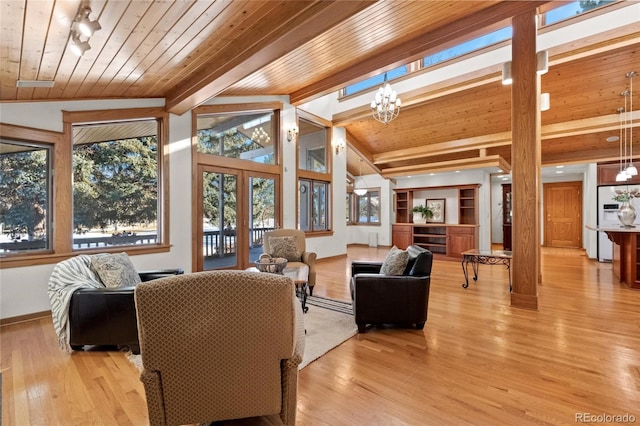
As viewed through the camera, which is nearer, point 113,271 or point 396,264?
point 113,271

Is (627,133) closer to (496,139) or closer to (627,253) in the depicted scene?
Answer: (496,139)

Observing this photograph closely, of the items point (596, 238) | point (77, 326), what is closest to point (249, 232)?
point (77, 326)

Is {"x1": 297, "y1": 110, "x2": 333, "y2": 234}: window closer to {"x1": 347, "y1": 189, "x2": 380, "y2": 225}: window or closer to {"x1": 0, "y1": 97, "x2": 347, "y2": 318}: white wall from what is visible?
{"x1": 0, "y1": 97, "x2": 347, "y2": 318}: white wall

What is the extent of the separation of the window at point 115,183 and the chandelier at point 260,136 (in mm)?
2006

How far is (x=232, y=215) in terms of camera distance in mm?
5836

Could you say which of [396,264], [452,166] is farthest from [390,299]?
[452,166]

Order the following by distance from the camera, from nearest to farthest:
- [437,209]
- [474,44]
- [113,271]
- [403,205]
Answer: [113,271]
[474,44]
[437,209]
[403,205]

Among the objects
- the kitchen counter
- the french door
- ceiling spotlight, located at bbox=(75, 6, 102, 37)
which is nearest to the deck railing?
the french door

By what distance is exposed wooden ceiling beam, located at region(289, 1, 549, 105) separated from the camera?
361 centimetres

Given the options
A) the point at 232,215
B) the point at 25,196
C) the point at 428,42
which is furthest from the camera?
the point at 232,215

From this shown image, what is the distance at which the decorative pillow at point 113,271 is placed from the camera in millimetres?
2939

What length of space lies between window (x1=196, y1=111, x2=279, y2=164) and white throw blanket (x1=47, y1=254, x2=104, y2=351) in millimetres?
3001

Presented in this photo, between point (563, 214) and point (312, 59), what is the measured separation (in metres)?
9.55

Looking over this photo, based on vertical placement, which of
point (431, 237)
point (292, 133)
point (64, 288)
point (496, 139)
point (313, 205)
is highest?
point (292, 133)
